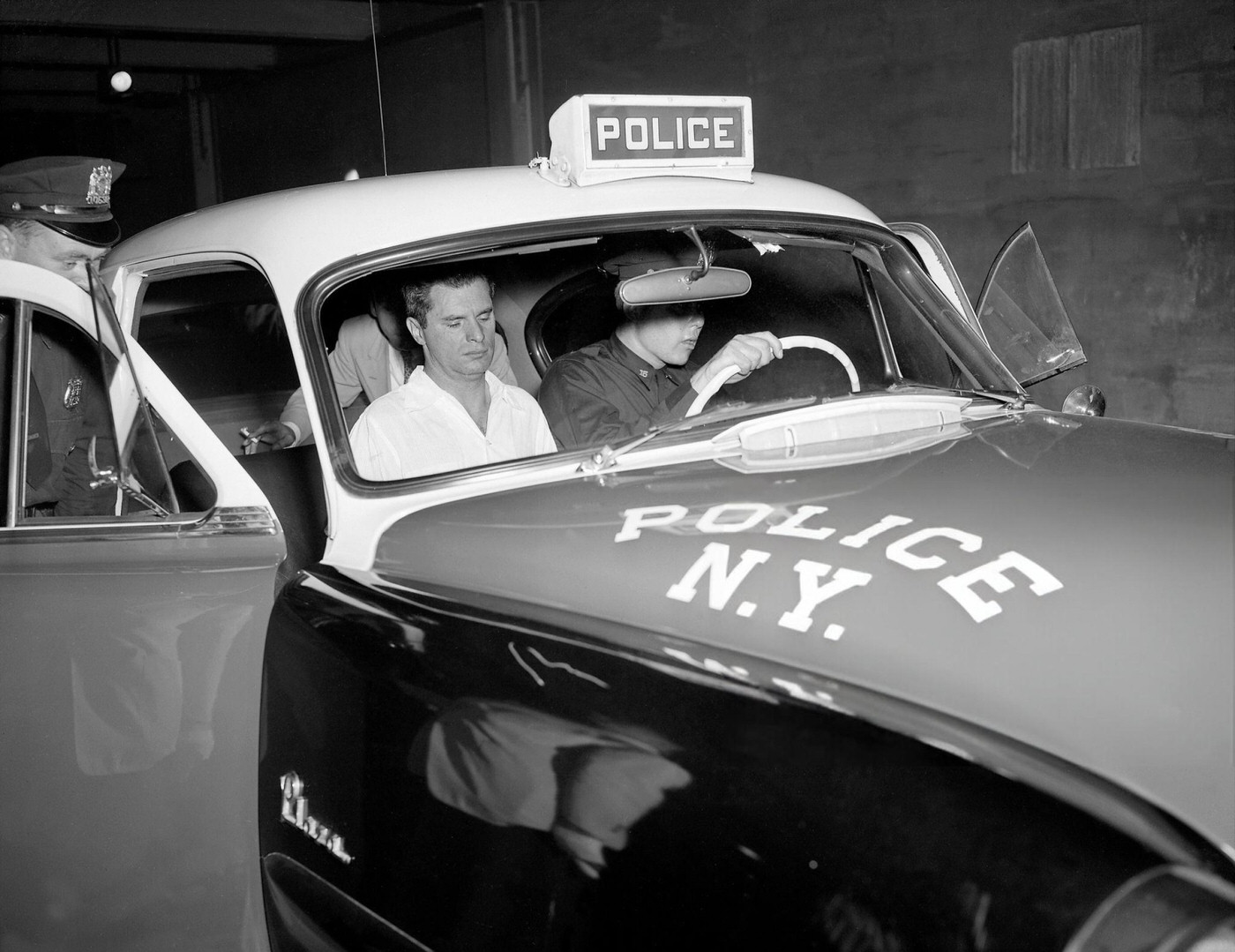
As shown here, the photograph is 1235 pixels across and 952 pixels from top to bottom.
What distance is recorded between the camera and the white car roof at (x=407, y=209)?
2316mm

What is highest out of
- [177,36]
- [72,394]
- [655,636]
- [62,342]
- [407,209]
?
[177,36]

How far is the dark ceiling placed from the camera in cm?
1221

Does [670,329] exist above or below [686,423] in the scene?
above

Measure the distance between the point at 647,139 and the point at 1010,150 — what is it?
5798 mm

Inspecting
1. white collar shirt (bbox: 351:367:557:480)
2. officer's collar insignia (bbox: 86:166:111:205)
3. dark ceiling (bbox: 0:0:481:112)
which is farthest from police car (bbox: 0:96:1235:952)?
dark ceiling (bbox: 0:0:481:112)

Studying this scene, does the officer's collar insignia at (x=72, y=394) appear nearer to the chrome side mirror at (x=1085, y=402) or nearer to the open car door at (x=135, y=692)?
the open car door at (x=135, y=692)

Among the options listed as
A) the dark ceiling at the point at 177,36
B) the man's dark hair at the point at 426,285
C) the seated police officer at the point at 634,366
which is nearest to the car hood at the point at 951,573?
the seated police officer at the point at 634,366

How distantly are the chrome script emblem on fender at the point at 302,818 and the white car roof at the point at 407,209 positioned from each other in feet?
2.92

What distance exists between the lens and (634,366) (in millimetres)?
2805

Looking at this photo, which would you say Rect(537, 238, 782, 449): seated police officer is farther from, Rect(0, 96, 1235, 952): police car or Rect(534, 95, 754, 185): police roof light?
Rect(534, 95, 754, 185): police roof light

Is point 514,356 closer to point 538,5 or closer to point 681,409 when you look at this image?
point 681,409

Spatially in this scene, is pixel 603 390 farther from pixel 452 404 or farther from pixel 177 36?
pixel 177 36

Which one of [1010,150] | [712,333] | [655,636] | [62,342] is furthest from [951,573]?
[1010,150]

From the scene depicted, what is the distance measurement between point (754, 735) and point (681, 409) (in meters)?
1.16
